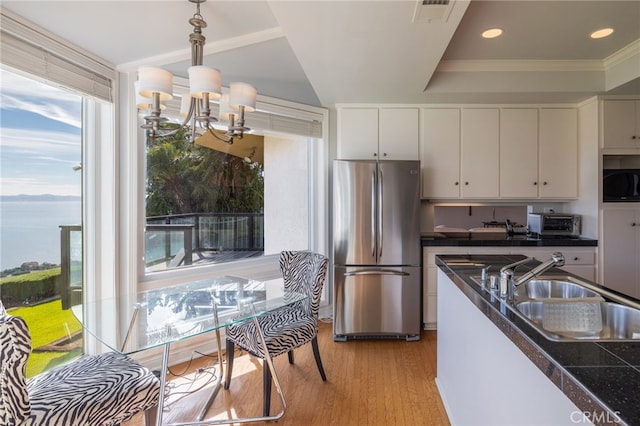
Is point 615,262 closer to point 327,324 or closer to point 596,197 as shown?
point 596,197

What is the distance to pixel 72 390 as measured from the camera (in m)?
1.43

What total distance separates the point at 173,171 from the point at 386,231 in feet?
6.38

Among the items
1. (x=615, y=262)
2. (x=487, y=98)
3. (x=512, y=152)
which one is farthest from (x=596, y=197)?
(x=487, y=98)

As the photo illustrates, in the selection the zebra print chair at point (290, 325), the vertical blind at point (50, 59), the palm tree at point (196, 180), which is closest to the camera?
the vertical blind at point (50, 59)

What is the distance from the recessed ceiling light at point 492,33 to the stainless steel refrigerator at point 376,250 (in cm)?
111

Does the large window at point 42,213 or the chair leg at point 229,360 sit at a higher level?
the large window at point 42,213

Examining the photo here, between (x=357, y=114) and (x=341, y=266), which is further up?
(x=357, y=114)

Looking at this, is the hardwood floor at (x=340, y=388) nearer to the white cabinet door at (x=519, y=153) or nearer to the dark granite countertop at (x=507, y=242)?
the dark granite countertop at (x=507, y=242)

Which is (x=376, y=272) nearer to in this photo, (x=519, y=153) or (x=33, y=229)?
(x=519, y=153)

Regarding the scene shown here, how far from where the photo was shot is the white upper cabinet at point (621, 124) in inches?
122

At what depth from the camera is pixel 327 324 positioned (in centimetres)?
349

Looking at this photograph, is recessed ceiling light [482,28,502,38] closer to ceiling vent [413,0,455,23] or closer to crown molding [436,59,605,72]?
crown molding [436,59,605,72]

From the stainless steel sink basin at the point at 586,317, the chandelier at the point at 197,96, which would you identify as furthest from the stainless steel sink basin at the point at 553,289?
the chandelier at the point at 197,96

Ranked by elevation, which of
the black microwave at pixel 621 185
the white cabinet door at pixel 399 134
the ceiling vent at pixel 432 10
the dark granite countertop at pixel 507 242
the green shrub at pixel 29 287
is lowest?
the green shrub at pixel 29 287
